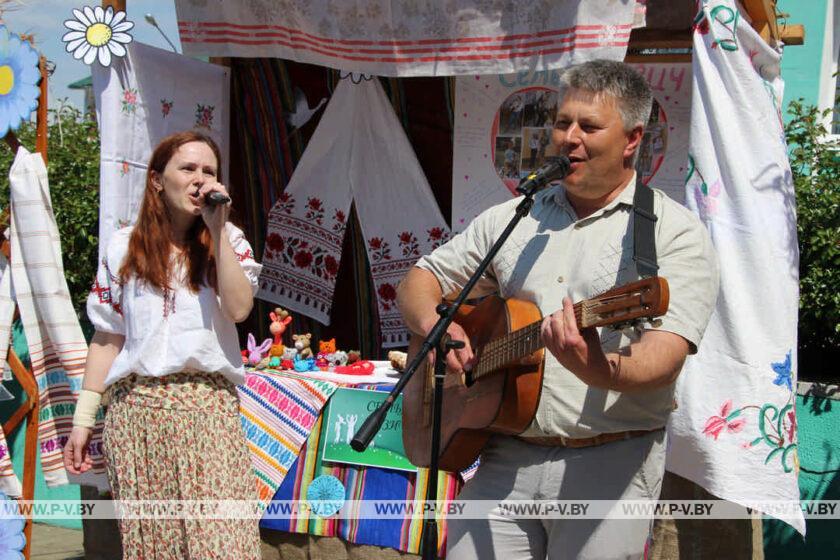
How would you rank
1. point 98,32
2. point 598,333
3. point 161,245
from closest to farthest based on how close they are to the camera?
1. point 598,333
2. point 161,245
3. point 98,32

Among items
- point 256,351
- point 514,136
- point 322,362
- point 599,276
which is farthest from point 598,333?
point 256,351

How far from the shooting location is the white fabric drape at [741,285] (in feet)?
11.1

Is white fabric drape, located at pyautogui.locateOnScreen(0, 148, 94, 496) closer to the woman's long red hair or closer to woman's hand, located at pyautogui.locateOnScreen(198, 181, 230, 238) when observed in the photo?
the woman's long red hair

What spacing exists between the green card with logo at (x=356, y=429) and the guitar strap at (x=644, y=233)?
212cm

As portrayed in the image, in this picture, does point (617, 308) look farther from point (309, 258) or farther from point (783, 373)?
point (309, 258)

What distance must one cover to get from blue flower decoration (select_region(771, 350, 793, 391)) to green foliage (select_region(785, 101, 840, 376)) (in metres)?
0.92

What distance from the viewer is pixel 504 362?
2312 mm

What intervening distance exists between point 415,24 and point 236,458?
85.4 inches

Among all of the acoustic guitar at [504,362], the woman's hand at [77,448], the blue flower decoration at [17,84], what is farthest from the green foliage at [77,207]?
the acoustic guitar at [504,362]

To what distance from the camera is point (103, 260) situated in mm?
3311

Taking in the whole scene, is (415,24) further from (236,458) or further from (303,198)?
(236,458)

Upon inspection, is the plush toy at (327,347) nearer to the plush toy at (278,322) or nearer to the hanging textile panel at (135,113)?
the plush toy at (278,322)

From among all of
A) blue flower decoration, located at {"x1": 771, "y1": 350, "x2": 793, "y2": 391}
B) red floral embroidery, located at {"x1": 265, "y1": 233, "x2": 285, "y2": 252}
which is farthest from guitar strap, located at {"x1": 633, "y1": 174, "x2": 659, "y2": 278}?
red floral embroidery, located at {"x1": 265, "y1": 233, "x2": 285, "y2": 252}

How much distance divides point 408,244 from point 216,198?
211 centimetres
